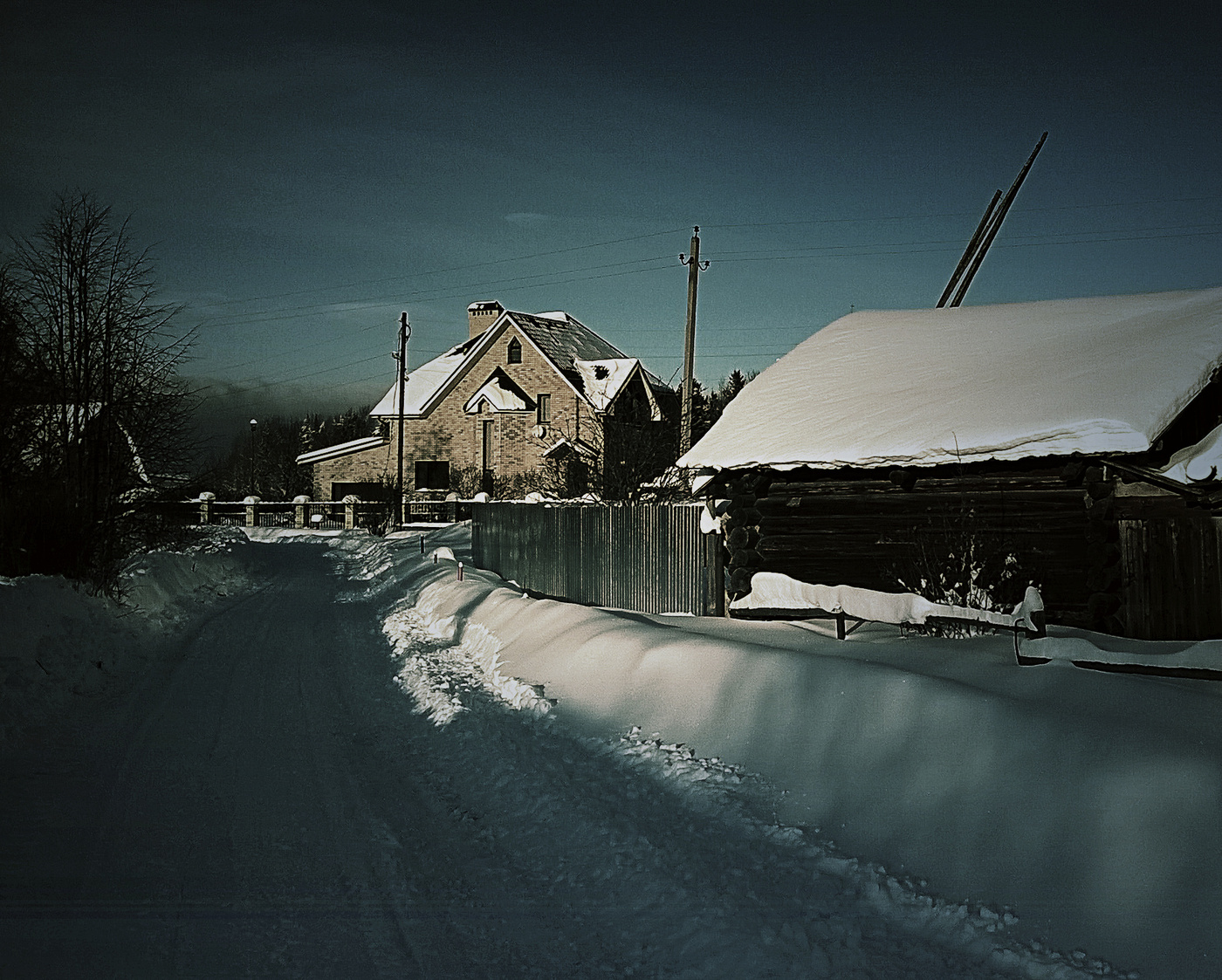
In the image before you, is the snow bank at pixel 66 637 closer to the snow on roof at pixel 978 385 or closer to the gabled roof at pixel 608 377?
the snow on roof at pixel 978 385

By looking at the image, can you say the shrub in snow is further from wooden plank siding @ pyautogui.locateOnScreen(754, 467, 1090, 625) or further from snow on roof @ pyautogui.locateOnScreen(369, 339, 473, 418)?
snow on roof @ pyautogui.locateOnScreen(369, 339, 473, 418)

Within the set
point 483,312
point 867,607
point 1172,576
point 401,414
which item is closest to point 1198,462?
point 1172,576

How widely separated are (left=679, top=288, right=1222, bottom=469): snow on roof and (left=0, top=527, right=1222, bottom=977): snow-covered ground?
2777 mm

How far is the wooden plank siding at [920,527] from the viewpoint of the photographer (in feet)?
38.3

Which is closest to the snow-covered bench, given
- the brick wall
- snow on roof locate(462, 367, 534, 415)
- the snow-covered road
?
the snow-covered road

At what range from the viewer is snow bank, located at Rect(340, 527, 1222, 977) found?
4785mm

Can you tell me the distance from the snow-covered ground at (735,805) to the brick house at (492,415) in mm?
35423

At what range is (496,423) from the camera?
48.2 m

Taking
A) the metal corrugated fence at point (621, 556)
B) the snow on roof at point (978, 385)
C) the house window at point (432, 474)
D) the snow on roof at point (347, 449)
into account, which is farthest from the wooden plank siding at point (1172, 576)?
the snow on roof at point (347, 449)

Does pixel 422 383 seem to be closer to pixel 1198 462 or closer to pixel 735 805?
pixel 1198 462

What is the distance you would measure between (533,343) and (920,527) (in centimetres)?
3768

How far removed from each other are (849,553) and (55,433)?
1271 centimetres

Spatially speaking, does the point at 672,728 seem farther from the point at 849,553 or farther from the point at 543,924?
the point at 849,553

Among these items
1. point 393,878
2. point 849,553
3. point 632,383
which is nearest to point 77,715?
point 393,878
